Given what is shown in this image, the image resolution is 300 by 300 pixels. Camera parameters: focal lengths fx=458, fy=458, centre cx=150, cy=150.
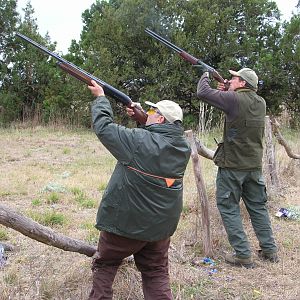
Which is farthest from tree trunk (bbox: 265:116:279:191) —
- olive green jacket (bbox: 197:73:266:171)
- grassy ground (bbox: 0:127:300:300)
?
olive green jacket (bbox: 197:73:266:171)

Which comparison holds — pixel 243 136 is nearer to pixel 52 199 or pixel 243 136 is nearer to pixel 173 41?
pixel 52 199

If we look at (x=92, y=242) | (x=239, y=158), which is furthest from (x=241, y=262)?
(x=92, y=242)

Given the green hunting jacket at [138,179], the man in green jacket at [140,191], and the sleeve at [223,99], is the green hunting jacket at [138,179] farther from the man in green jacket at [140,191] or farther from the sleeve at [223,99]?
the sleeve at [223,99]

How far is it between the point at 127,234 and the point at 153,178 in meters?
0.42

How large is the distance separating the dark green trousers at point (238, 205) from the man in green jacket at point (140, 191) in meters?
1.52

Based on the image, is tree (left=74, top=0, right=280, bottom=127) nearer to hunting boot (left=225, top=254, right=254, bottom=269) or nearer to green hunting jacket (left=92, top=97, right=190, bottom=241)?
hunting boot (left=225, top=254, right=254, bottom=269)

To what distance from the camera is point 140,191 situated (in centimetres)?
312

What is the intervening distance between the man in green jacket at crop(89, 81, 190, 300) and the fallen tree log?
0.30 meters

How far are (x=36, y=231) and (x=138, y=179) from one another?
87 cm

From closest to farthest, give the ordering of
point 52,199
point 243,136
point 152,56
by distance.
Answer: point 243,136 < point 52,199 < point 152,56

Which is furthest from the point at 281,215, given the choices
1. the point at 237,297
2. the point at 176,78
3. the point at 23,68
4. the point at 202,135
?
the point at 23,68

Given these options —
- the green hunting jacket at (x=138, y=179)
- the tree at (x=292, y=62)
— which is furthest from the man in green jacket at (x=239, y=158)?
the tree at (x=292, y=62)

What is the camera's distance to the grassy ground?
3.82 m

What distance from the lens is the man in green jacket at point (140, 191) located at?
3.12 m
